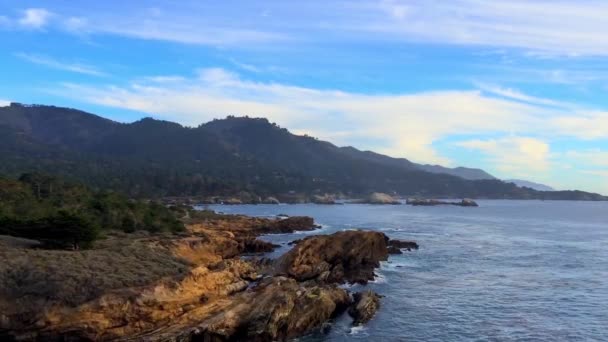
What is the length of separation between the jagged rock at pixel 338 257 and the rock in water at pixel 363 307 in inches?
339

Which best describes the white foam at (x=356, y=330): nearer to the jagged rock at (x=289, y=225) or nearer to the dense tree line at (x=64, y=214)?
the dense tree line at (x=64, y=214)

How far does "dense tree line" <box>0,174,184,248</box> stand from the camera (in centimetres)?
3953

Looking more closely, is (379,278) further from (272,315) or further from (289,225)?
(289,225)

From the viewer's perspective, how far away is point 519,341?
→ 118 feet

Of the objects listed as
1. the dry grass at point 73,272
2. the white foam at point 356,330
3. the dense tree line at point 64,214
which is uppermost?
→ the dense tree line at point 64,214

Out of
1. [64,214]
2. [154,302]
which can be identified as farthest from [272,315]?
[64,214]

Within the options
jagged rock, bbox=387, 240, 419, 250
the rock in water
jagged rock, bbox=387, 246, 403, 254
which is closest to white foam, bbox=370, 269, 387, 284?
the rock in water

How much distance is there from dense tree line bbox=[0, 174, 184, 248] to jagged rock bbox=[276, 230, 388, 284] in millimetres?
18732

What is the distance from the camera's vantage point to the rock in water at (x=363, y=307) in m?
40.0

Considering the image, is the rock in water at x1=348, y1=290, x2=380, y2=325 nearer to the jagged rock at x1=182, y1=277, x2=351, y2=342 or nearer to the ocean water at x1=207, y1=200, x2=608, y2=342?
the ocean water at x1=207, y1=200, x2=608, y2=342

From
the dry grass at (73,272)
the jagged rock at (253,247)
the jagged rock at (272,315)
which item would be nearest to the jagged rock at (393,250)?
the jagged rock at (253,247)

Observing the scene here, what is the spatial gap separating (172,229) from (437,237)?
162 feet

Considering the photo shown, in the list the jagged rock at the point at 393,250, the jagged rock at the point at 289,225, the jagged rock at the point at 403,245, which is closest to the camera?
the jagged rock at the point at 393,250

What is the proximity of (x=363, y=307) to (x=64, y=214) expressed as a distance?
23.4m
